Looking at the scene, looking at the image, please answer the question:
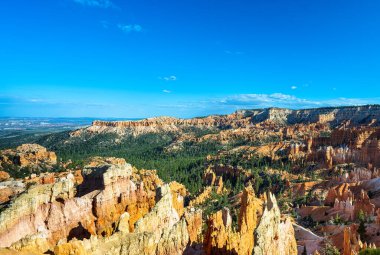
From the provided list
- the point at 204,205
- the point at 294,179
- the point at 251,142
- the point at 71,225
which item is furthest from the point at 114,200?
the point at 251,142

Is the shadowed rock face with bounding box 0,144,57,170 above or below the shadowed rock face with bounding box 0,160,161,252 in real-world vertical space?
below

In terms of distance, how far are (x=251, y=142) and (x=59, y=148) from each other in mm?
98943

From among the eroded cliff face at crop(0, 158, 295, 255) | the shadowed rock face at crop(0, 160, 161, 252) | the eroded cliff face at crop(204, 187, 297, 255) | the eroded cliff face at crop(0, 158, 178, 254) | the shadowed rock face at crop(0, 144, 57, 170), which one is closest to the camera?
the eroded cliff face at crop(0, 158, 295, 255)

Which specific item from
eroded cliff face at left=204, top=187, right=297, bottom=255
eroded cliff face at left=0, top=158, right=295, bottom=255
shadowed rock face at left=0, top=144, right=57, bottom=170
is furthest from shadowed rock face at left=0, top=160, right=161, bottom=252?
shadowed rock face at left=0, top=144, right=57, bottom=170

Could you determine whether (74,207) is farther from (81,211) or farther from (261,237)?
(261,237)

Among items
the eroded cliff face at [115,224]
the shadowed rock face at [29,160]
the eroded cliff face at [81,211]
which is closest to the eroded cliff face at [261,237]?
the eroded cliff face at [115,224]

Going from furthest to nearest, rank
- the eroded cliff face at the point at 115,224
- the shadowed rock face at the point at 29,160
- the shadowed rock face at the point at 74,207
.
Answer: the shadowed rock face at the point at 29,160
the shadowed rock face at the point at 74,207
the eroded cliff face at the point at 115,224

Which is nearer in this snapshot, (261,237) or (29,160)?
(261,237)

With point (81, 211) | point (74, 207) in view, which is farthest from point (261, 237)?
point (74, 207)

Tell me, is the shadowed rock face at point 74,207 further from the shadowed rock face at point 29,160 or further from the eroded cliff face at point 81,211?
the shadowed rock face at point 29,160

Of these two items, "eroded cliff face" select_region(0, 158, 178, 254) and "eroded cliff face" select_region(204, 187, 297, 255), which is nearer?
"eroded cliff face" select_region(204, 187, 297, 255)

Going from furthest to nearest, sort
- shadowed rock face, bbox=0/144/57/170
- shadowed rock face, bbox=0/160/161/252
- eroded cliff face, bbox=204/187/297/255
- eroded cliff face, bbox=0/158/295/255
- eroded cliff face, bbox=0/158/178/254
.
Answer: shadowed rock face, bbox=0/144/57/170 < shadowed rock face, bbox=0/160/161/252 < eroded cliff face, bbox=0/158/178/254 < eroded cliff face, bbox=204/187/297/255 < eroded cliff face, bbox=0/158/295/255

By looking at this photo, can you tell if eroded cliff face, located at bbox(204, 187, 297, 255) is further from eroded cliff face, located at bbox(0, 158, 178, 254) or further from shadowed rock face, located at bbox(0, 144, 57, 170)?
shadowed rock face, located at bbox(0, 144, 57, 170)

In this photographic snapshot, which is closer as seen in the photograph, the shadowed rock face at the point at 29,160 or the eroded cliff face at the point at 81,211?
the eroded cliff face at the point at 81,211
